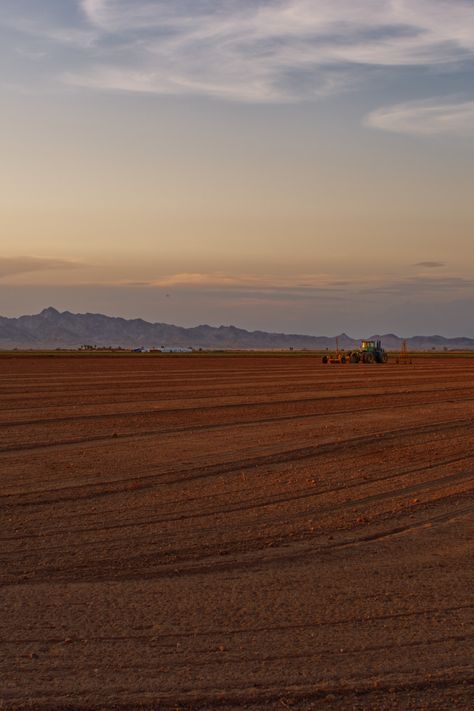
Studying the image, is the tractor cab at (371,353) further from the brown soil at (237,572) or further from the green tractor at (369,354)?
the brown soil at (237,572)

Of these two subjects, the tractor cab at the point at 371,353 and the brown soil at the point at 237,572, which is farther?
the tractor cab at the point at 371,353

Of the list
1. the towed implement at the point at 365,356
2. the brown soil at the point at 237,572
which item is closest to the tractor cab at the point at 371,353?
the towed implement at the point at 365,356

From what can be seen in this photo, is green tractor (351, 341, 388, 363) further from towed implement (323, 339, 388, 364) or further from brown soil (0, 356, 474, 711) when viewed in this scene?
brown soil (0, 356, 474, 711)

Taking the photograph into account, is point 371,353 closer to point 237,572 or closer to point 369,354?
point 369,354

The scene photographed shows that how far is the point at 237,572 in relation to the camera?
28.4 ft

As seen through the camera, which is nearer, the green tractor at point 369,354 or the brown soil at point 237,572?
the brown soil at point 237,572

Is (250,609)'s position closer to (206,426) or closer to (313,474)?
(313,474)

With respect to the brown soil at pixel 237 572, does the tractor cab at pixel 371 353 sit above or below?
above

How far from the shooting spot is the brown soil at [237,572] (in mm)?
6000

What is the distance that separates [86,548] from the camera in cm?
957

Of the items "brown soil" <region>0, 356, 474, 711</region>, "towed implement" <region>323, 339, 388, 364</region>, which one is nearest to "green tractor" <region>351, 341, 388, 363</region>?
"towed implement" <region>323, 339, 388, 364</region>

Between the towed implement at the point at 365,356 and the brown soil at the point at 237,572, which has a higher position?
the towed implement at the point at 365,356

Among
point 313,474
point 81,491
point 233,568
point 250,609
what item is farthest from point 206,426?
point 250,609

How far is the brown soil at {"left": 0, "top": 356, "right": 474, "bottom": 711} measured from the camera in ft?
19.7
